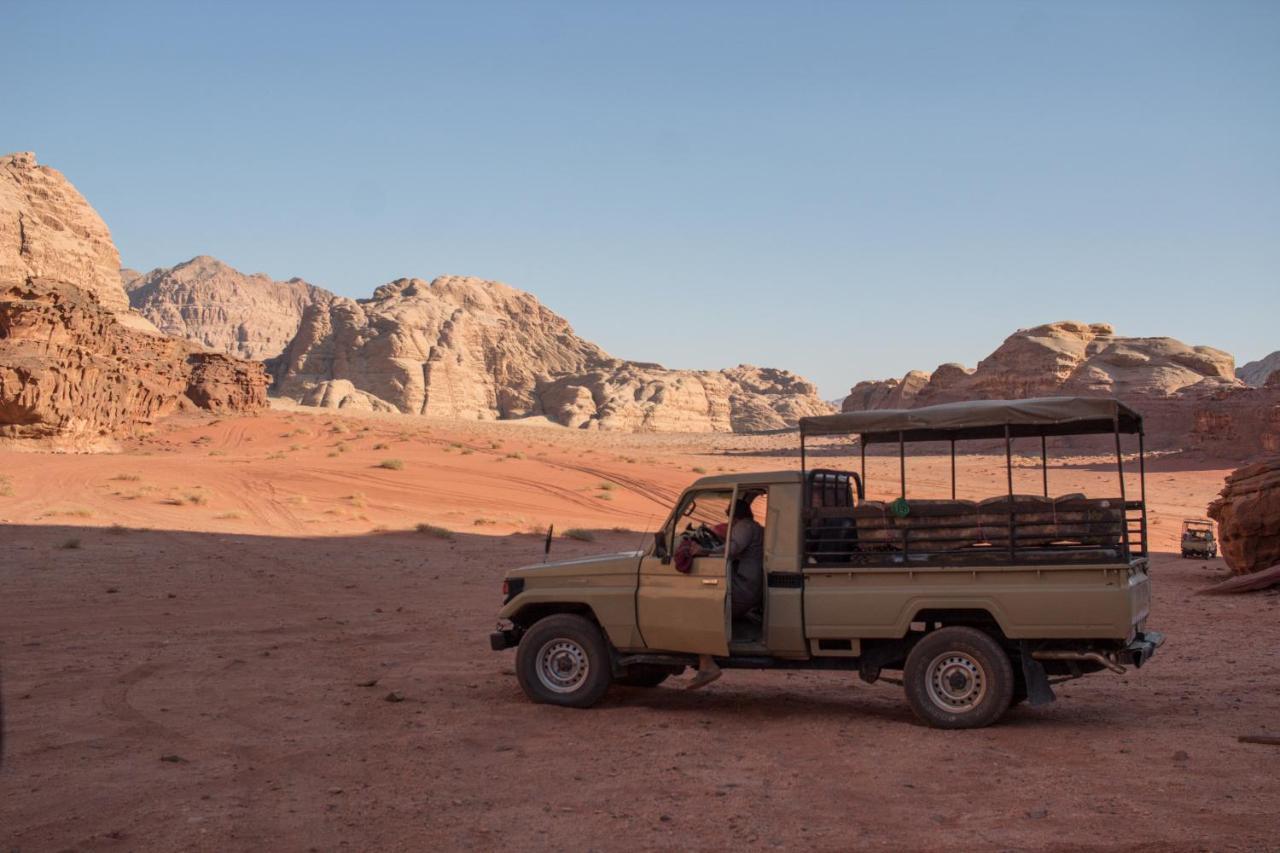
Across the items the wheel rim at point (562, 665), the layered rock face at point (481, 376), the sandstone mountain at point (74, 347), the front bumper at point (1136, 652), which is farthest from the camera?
the layered rock face at point (481, 376)

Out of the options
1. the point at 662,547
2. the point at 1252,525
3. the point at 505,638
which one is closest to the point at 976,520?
the point at 662,547

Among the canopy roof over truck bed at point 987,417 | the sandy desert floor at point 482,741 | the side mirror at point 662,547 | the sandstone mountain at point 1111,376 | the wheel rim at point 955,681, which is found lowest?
the sandy desert floor at point 482,741

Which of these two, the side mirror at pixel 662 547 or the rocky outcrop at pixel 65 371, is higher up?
the rocky outcrop at pixel 65 371

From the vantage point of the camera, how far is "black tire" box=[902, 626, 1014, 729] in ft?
27.4

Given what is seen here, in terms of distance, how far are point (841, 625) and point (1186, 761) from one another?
2657 mm

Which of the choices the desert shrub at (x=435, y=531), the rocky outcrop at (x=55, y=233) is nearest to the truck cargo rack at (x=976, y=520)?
the desert shrub at (x=435, y=531)

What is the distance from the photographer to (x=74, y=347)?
130ft

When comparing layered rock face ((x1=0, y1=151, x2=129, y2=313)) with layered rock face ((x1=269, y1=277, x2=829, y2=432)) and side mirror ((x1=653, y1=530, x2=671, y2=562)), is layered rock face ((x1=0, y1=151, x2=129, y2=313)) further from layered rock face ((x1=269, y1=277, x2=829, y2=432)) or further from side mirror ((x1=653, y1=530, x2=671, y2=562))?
side mirror ((x1=653, y1=530, x2=671, y2=562))

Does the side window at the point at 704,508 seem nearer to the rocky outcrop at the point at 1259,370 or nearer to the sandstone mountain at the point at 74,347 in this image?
the sandstone mountain at the point at 74,347

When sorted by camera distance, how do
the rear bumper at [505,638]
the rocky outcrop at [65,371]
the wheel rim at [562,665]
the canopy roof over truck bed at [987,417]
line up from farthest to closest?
the rocky outcrop at [65,371], the rear bumper at [505,638], the wheel rim at [562,665], the canopy roof over truck bed at [987,417]

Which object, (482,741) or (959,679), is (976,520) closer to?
(959,679)

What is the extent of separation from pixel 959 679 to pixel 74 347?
39.3 m

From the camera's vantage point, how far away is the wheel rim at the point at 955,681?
27.8 ft

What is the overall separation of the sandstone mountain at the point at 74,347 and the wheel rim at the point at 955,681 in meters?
36.3
